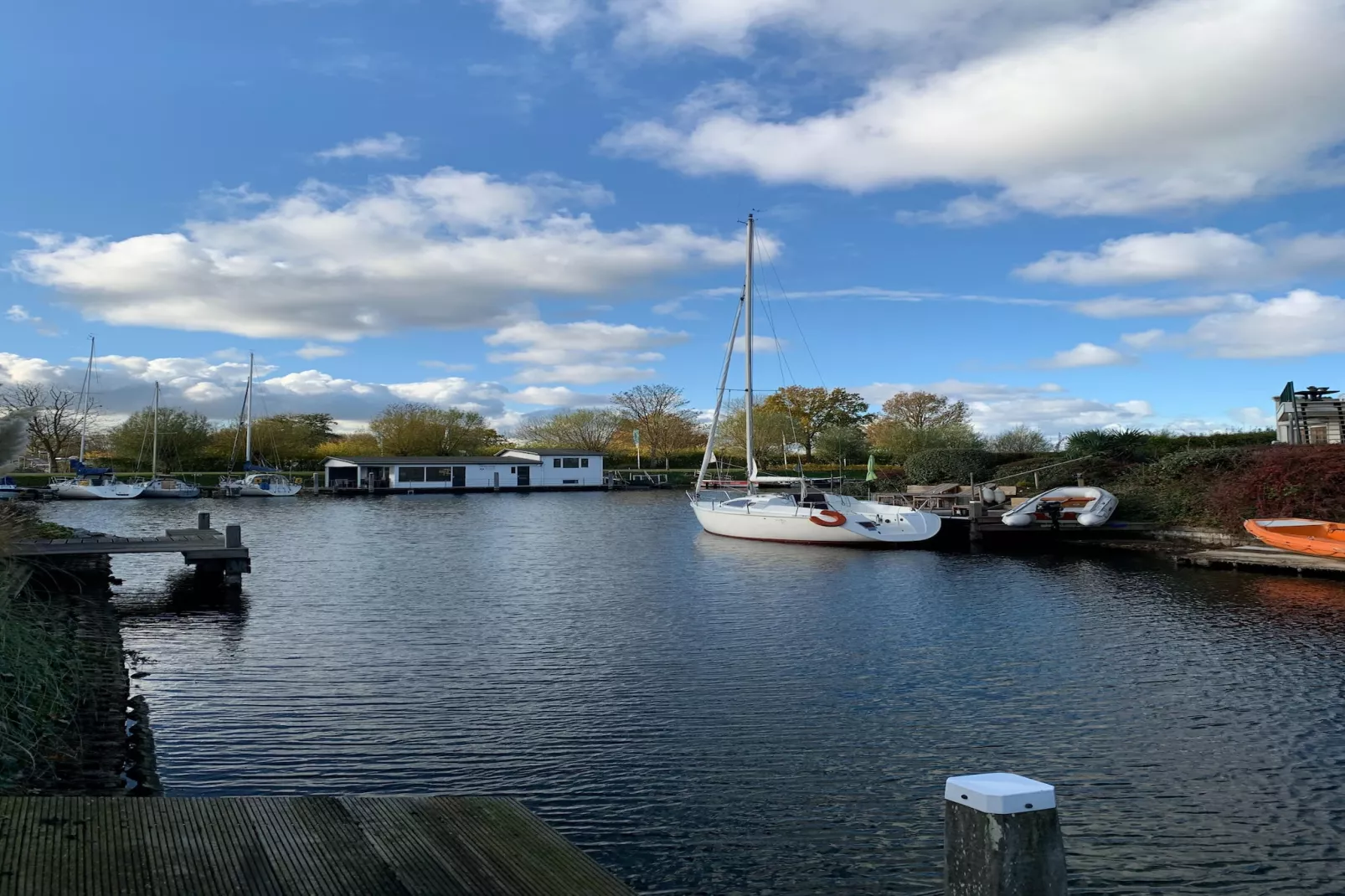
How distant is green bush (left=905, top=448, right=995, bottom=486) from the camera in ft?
135

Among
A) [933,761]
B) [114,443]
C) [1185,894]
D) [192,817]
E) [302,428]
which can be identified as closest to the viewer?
[192,817]

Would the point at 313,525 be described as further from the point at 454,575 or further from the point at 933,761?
the point at 933,761

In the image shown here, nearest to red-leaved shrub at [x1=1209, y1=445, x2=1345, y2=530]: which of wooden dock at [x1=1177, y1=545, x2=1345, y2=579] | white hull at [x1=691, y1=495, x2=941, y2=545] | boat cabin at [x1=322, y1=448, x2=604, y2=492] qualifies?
wooden dock at [x1=1177, y1=545, x2=1345, y2=579]

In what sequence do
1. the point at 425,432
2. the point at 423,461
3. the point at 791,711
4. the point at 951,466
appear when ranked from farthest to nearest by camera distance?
1. the point at 425,432
2. the point at 423,461
3. the point at 951,466
4. the point at 791,711

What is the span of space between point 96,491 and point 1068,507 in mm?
52181

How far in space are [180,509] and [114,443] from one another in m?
29.5

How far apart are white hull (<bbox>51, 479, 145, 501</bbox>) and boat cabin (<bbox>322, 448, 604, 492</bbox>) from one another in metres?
12.5

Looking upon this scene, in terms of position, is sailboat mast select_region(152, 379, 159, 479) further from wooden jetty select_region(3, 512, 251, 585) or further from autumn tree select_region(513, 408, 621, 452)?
wooden jetty select_region(3, 512, 251, 585)

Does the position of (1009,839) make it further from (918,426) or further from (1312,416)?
(918,426)

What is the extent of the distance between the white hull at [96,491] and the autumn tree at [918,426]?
145 ft

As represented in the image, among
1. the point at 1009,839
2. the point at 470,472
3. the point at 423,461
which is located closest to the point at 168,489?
the point at 423,461

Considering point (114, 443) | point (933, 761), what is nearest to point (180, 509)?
point (114, 443)

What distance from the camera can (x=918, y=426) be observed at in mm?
64938

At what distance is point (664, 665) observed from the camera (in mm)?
11781
